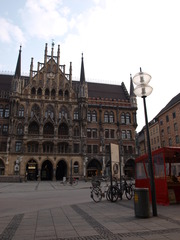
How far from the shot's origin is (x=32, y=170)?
44.8m

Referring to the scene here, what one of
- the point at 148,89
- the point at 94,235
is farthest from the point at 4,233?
the point at 148,89

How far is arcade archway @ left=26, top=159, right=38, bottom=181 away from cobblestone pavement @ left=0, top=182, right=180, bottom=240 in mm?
36890

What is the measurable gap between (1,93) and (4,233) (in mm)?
44805

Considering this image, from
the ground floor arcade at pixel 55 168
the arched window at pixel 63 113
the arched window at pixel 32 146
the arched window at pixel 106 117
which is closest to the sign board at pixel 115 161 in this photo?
the ground floor arcade at pixel 55 168

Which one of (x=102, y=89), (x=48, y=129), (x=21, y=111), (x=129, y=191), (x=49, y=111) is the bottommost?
(x=129, y=191)

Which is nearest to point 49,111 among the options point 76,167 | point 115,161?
point 76,167

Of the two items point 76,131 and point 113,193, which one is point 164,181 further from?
point 76,131

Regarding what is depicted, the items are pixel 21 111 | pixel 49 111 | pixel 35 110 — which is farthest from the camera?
pixel 49 111

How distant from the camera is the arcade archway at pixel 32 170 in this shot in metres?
43.9

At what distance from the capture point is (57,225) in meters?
7.02

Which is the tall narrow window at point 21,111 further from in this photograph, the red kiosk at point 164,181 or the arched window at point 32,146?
the red kiosk at point 164,181

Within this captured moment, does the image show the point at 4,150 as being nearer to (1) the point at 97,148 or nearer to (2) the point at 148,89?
(1) the point at 97,148

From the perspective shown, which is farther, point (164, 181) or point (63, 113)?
point (63, 113)

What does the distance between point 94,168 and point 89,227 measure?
136 ft
